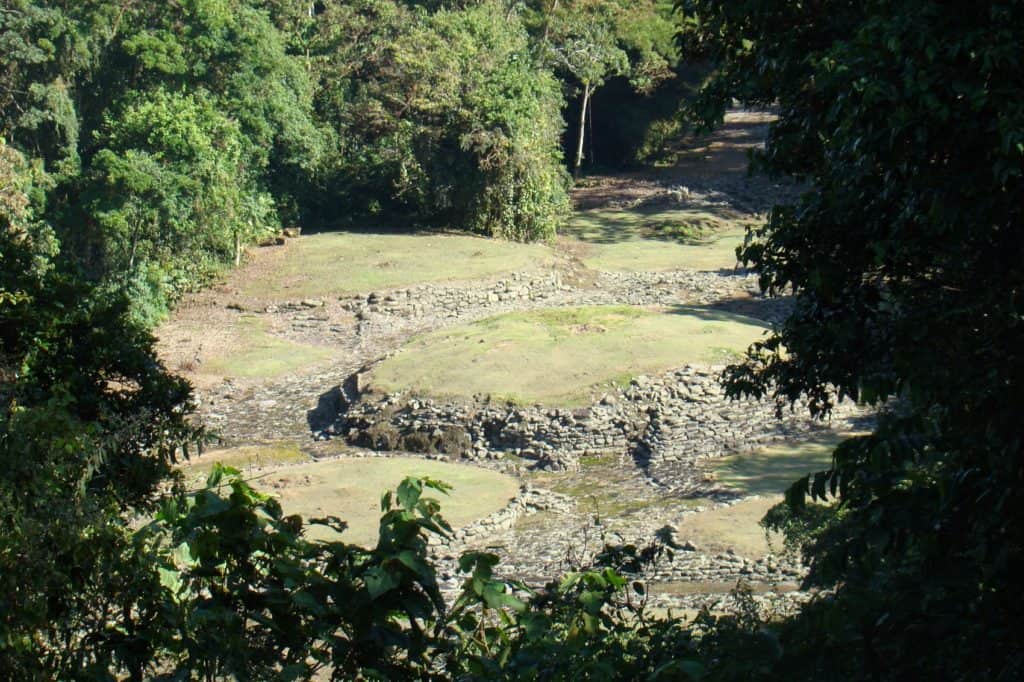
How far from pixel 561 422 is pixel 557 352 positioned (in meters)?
2.73

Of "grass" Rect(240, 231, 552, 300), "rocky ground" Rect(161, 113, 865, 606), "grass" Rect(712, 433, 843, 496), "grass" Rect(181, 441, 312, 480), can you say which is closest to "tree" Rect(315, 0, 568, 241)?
"grass" Rect(240, 231, 552, 300)

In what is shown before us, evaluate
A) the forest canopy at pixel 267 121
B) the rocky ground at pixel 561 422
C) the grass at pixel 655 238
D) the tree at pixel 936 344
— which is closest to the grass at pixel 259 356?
the rocky ground at pixel 561 422

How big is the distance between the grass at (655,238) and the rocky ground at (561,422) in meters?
1.20

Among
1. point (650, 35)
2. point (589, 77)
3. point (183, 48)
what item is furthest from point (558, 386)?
point (650, 35)

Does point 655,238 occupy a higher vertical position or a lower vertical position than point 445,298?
higher

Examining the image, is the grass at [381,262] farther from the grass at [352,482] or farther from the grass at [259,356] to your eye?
the grass at [352,482]

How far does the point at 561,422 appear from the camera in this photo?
18.3m

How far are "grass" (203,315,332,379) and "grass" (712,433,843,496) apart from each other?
8.77m

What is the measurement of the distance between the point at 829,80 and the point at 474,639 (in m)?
2.86

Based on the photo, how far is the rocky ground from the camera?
46.8 ft

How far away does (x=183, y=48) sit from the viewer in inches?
1070

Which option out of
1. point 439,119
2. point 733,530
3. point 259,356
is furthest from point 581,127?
point 733,530

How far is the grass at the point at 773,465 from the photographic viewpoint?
1611cm

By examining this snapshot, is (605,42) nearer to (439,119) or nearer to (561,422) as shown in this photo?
(439,119)
